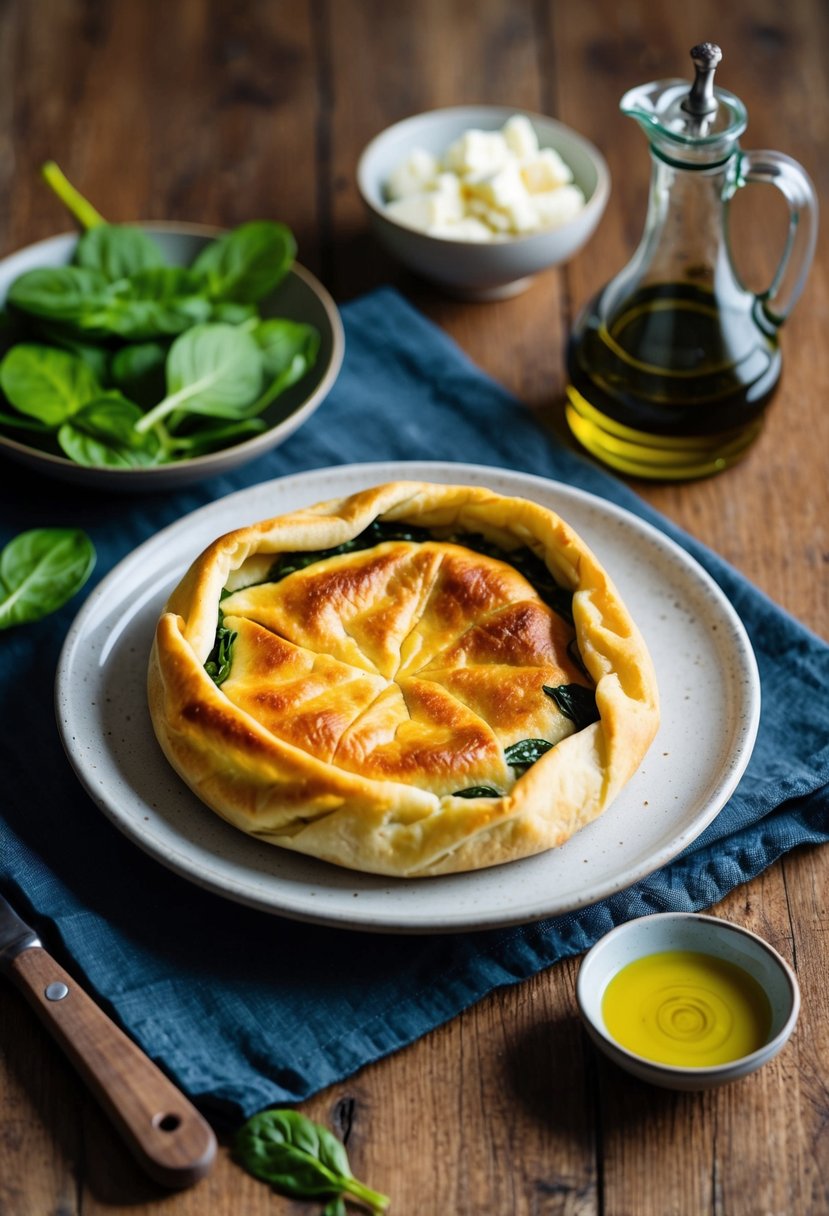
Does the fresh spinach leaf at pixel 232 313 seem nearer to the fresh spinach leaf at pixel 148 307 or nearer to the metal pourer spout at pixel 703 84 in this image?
the fresh spinach leaf at pixel 148 307

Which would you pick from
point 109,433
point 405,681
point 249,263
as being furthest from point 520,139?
point 405,681

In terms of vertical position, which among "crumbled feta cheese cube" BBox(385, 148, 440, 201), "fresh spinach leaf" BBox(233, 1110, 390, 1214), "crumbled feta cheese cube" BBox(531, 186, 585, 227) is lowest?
"fresh spinach leaf" BBox(233, 1110, 390, 1214)

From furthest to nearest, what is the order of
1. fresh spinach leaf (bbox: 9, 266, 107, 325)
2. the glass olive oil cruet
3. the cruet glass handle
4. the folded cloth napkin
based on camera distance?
fresh spinach leaf (bbox: 9, 266, 107, 325) < the cruet glass handle < the glass olive oil cruet < the folded cloth napkin

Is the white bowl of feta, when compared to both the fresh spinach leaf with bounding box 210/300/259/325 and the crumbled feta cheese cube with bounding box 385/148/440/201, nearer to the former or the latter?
the crumbled feta cheese cube with bounding box 385/148/440/201

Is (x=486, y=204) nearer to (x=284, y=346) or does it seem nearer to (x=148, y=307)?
(x=284, y=346)

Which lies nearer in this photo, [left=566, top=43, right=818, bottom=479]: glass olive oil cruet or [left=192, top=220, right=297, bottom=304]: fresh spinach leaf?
[left=566, top=43, right=818, bottom=479]: glass olive oil cruet

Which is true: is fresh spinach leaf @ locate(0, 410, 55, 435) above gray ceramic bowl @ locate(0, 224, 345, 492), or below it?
above

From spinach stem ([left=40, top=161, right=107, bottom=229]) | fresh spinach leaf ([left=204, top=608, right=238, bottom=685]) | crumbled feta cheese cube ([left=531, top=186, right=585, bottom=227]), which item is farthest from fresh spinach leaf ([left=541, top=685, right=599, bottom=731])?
spinach stem ([left=40, top=161, right=107, bottom=229])

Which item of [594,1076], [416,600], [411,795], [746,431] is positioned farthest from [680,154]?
[594,1076]
